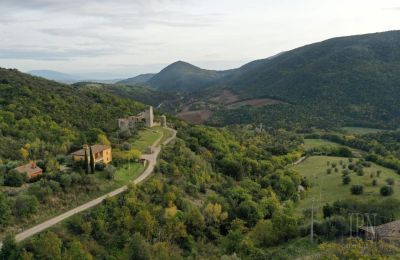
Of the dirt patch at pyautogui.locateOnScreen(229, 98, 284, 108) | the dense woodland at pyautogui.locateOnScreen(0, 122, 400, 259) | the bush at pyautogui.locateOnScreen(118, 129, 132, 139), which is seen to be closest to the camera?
the dense woodland at pyautogui.locateOnScreen(0, 122, 400, 259)

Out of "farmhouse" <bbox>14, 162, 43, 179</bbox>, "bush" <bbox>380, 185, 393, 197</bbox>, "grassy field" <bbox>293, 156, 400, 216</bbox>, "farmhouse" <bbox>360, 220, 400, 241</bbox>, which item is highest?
"farmhouse" <bbox>14, 162, 43, 179</bbox>

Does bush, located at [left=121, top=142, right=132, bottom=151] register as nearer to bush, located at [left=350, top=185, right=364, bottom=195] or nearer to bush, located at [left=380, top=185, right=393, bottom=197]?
bush, located at [left=350, top=185, right=364, bottom=195]

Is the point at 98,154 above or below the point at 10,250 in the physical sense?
above

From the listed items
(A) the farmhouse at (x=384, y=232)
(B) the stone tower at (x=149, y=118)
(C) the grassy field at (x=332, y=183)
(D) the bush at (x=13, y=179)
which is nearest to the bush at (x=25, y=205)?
(D) the bush at (x=13, y=179)

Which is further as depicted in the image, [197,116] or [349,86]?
[349,86]

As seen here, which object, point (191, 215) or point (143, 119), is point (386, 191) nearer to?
point (191, 215)

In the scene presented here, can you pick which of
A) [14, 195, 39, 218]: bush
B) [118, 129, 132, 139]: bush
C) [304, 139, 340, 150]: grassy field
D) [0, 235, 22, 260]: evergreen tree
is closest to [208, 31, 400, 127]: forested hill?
[304, 139, 340, 150]: grassy field

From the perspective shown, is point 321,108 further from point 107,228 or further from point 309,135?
point 107,228

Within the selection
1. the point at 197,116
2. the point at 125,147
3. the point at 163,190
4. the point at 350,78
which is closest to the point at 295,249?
the point at 163,190
